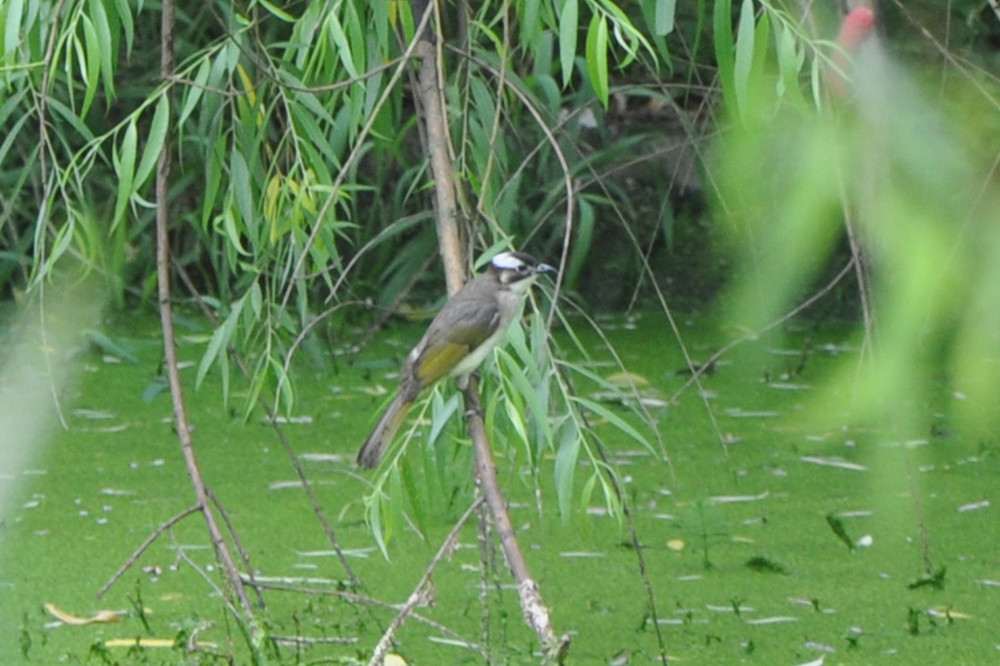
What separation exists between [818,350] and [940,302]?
165 inches

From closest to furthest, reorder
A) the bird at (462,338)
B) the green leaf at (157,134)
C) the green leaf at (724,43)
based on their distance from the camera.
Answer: the green leaf at (724,43)
the green leaf at (157,134)
the bird at (462,338)

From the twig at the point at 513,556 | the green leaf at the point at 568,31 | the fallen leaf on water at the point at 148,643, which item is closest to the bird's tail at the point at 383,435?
the fallen leaf on water at the point at 148,643

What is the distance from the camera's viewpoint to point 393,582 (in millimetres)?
3225

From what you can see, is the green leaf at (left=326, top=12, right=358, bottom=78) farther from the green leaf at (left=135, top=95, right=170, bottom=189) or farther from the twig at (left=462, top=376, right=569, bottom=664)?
the twig at (left=462, top=376, right=569, bottom=664)

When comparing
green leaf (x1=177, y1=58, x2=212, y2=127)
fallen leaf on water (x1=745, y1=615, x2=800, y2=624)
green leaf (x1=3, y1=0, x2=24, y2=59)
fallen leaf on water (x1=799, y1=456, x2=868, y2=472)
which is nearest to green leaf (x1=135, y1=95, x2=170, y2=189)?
green leaf (x1=177, y1=58, x2=212, y2=127)

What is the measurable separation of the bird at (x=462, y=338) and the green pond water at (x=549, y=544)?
13 centimetres

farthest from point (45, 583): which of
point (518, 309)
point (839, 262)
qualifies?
point (839, 262)

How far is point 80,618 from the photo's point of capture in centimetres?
302

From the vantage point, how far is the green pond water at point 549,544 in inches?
112

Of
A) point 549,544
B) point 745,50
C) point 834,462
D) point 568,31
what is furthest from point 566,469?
point 834,462

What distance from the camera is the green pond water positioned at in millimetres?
2846

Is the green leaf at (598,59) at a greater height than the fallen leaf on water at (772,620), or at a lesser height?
greater

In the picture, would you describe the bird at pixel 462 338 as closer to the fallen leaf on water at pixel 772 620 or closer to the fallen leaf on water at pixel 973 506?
the fallen leaf on water at pixel 772 620

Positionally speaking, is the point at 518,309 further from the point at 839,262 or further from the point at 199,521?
the point at 839,262
